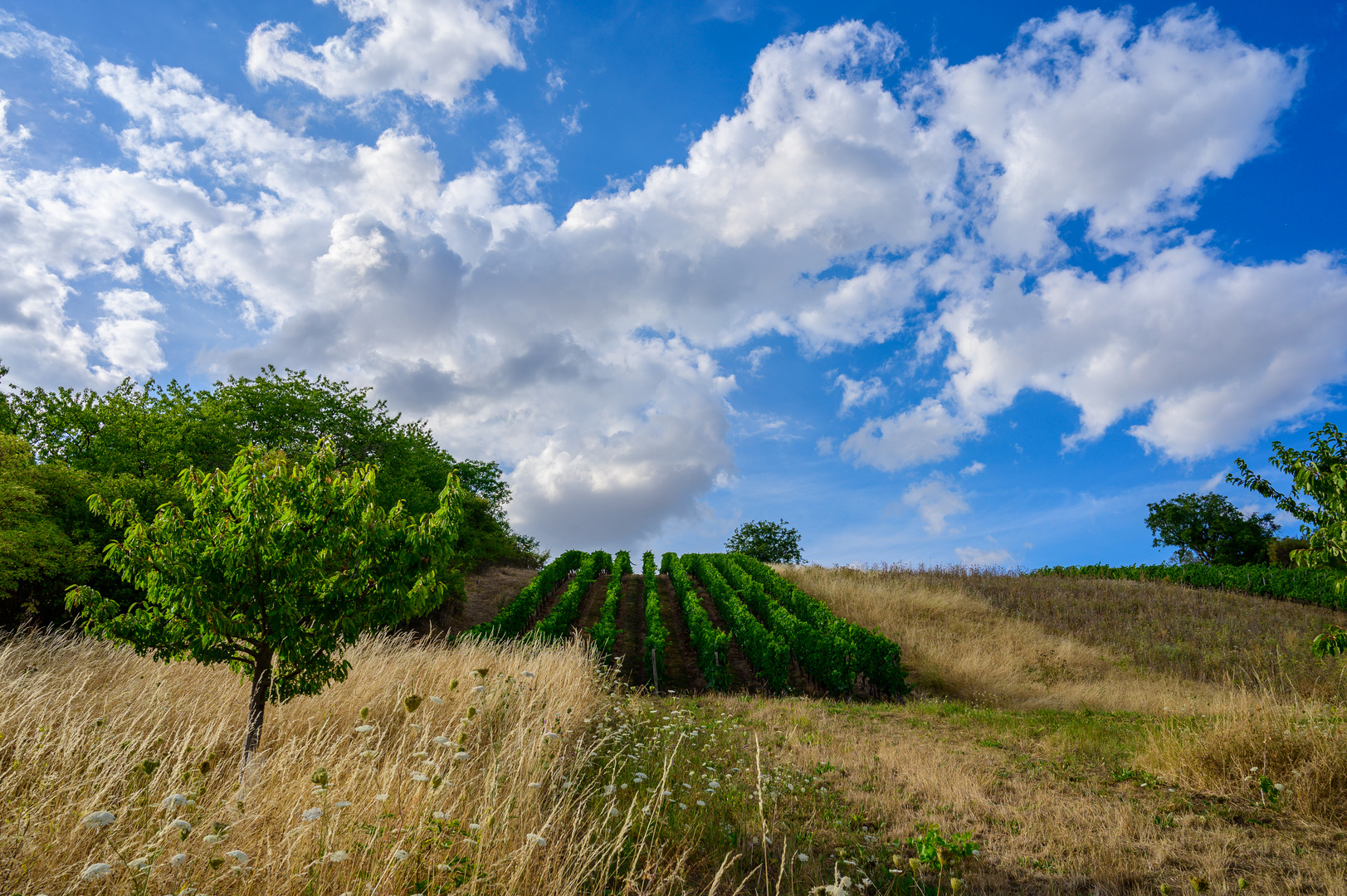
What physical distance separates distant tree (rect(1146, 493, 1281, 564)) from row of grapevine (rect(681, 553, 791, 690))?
52074 mm

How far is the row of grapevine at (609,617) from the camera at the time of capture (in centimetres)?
1855

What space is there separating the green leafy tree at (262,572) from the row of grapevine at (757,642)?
11943 mm

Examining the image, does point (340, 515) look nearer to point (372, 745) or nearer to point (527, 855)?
point (372, 745)

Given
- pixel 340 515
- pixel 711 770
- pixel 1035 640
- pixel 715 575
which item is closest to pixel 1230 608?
pixel 1035 640

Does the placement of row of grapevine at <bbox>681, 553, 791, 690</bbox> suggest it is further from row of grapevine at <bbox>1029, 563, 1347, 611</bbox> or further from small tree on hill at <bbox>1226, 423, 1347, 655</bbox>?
row of grapevine at <bbox>1029, 563, 1347, 611</bbox>

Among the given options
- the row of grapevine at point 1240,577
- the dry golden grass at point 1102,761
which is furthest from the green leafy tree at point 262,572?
the row of grapevine at point 1240,577

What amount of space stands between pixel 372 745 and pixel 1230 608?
33874mm

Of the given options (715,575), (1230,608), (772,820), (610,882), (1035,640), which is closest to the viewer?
(610,882)

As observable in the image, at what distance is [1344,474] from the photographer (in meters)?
7.82

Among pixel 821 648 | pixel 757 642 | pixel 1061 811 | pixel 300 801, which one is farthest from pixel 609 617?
pixel 300 801

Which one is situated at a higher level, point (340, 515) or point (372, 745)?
point (340, 515)

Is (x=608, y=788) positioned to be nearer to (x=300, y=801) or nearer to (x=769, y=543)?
(x=300, y=801)

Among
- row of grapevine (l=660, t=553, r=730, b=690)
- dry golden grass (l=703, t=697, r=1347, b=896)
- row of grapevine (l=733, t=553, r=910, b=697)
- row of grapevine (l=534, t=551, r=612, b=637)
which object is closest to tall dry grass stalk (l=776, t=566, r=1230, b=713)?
row of grapevine (l=733, t=553, r=910, b=697)

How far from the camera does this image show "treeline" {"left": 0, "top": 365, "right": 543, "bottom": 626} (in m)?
15.1
